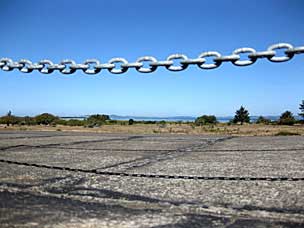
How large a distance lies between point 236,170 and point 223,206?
2.18m

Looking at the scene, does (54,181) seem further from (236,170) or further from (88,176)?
(236,170)

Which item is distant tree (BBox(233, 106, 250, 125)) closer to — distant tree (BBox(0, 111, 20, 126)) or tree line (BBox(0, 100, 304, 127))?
tree line (BBox(0, 100, 304, 127))

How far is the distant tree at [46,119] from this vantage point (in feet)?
138

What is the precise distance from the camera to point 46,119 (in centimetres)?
4284

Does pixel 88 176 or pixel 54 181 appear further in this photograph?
pixel 88 176

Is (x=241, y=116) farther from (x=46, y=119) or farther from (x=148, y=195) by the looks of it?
(x=148, y=195)

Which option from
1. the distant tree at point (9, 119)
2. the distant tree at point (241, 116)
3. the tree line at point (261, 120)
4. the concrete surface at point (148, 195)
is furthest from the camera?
the distant tree at point (241, 116)

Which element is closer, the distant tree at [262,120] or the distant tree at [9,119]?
the distant tree at [9,119]

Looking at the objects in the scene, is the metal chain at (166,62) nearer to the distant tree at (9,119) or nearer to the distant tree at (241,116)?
the distant tree at (9,119)

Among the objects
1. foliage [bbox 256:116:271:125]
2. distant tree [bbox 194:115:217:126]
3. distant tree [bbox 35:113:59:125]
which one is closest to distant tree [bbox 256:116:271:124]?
foliage [bbox 256:116:271:125]

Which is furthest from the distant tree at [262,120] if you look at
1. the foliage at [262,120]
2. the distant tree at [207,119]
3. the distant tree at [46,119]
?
the distant tree at [46,119]

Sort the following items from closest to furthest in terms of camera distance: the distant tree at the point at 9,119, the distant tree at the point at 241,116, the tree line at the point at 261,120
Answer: the distant tree at the point at 9,119 < the tree line at the point at 261,120 < the distant tree at the point at 241,116

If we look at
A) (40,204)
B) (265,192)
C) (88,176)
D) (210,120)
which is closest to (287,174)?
(265,192)

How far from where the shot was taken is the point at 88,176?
15.8 feet
